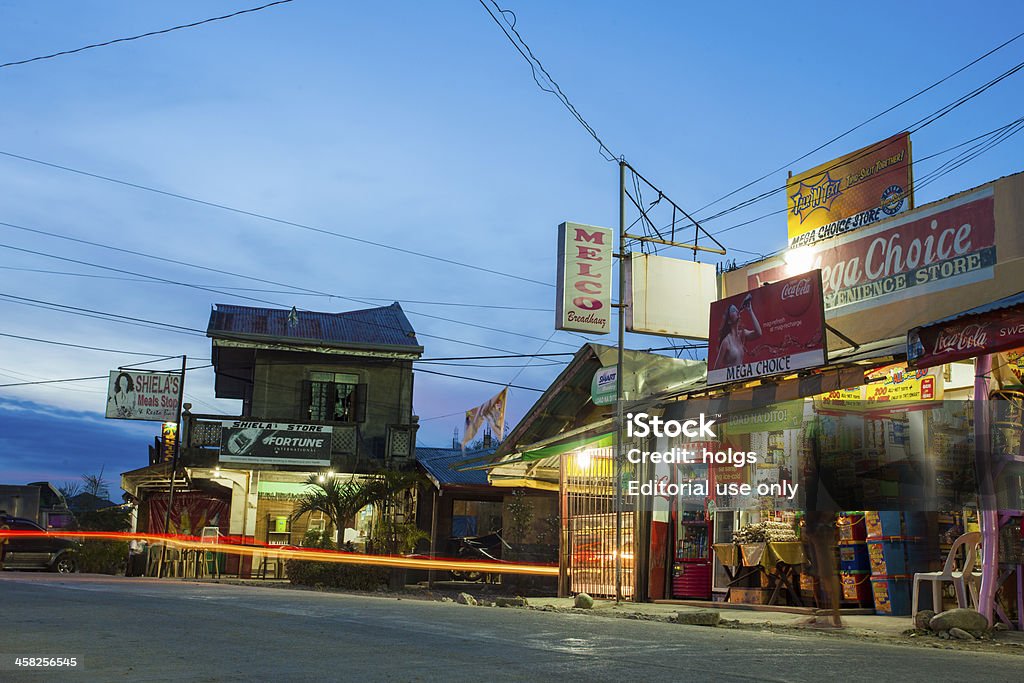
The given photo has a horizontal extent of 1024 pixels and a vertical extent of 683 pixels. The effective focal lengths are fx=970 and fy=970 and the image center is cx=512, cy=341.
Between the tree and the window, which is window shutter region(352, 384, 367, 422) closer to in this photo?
the window

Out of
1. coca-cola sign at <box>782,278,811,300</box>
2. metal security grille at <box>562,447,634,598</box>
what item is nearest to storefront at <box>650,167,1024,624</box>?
coca-cola sign at <box>782,278,811,300</box>

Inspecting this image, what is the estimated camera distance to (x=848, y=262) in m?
14.8

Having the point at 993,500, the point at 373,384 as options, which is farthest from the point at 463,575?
the point at 993,500

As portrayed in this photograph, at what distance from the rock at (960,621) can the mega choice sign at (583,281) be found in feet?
28.2

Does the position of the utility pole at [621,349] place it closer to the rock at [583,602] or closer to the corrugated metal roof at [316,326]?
the rock at [583,602]

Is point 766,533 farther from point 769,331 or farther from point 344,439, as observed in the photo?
point 344,439

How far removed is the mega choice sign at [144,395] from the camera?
32125mm

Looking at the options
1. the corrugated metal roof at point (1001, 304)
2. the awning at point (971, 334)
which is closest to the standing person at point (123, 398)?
the awning at point (971, 334)

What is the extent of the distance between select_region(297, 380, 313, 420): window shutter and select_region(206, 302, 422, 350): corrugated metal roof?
66.8 inches

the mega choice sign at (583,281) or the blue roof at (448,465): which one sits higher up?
the mega choice sign at (583,281)

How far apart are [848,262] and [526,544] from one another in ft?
36.1

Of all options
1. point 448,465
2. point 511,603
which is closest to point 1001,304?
point 511,603

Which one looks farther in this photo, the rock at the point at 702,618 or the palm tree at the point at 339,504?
the palm tree at the point at 339,504

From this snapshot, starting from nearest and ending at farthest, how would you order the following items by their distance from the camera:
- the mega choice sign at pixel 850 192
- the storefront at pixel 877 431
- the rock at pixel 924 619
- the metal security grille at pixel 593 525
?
the rock at pixel 924 619 < the storefront at pixel 877 431 < the mega choice sign at pixel 850 192 < the metal security grille at pixel 593 525
